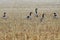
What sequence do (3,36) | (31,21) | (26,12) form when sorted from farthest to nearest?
(26,12), (31,21), (3,36)

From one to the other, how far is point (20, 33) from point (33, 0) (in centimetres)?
110

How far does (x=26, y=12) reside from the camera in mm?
2357

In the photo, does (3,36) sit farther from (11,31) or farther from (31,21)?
(31,21)

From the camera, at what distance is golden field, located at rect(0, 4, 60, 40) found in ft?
5.95

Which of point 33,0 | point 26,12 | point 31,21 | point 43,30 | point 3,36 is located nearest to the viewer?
point 3,36

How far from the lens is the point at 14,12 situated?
7.77 feet

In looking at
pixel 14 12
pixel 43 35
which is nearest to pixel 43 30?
pixel 43 35

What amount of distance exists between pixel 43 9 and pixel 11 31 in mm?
817

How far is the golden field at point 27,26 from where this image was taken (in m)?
1.81

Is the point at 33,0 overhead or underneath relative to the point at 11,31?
overhead

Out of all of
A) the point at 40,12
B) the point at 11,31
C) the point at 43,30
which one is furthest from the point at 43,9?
the point at 11,31

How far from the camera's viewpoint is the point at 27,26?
199 cm

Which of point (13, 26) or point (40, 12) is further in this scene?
point (40, 12)

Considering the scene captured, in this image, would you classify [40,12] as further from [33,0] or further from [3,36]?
[3,36]
